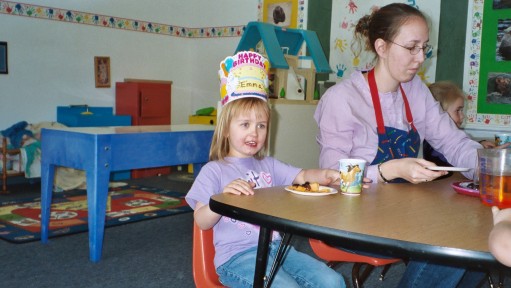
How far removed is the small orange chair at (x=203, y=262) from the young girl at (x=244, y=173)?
0.07 feet

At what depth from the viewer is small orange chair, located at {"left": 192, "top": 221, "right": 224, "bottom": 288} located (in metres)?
1.40

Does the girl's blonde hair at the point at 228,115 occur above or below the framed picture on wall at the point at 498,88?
below

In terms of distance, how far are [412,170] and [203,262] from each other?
23.3 inches

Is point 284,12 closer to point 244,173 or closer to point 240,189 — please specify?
point 244,173

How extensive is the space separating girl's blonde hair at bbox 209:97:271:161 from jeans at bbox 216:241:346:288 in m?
0.35

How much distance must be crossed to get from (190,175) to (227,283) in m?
4.15

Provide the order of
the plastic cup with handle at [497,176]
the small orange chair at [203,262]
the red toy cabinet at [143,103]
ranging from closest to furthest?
the plastic cup with handle at [497,176] < the small orange chair at [203,262] < the red toy cabinet at [143,103]

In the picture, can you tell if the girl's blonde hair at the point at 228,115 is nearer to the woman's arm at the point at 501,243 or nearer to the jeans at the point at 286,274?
the jeans at the point at 286,274

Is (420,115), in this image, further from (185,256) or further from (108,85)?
(108,85)

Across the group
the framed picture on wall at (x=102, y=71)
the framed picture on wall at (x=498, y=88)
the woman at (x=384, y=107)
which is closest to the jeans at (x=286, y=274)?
the woman at (x=384, y=107)

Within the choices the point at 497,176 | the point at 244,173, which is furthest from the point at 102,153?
the point at 497,176

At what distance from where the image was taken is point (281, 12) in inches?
204

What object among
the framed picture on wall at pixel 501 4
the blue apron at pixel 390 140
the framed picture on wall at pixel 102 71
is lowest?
the blue apron at pixel 390 140

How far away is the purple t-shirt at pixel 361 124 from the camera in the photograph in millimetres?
1772
